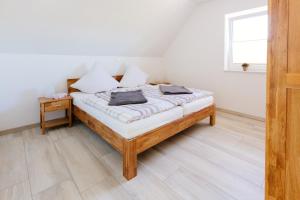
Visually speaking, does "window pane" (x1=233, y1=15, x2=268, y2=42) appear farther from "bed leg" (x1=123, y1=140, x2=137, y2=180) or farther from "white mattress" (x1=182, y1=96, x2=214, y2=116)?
"bed leg" (x1=123, y1=140, x2=137, y2=180)

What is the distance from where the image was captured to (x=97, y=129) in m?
2.16

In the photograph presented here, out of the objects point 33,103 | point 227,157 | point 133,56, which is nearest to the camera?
point 227,157

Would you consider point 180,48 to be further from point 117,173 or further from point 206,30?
point 117,173

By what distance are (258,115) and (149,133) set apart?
91.0 inches

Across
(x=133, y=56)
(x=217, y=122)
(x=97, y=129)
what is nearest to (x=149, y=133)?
(x=97, y=129)

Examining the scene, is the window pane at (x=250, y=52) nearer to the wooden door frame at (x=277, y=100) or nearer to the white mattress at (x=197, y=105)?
the white mattress at (x=197, y=105)

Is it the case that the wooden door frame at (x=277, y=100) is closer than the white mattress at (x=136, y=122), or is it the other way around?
the wooden door frame at (x=277, y=100)

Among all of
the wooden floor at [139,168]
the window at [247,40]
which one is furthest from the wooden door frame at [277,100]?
the window at [247,40]

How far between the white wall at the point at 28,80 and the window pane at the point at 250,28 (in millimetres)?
2943

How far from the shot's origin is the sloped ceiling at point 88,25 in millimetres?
2275

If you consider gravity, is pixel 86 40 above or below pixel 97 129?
above

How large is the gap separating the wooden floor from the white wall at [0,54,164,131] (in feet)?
1.11

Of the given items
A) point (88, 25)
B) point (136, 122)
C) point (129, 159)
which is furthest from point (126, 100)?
point (88, 25)

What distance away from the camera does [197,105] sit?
2.48 meters
